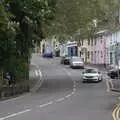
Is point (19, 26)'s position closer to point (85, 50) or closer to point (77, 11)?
point (77, 11)

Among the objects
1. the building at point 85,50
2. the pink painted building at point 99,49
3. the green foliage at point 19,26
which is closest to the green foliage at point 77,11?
the green foliage at point 19,26

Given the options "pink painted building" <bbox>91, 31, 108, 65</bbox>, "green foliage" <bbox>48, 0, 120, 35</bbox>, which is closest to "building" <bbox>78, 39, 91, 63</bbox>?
"pink painted building" <bbox>91, 31, 108, 65</bbox>

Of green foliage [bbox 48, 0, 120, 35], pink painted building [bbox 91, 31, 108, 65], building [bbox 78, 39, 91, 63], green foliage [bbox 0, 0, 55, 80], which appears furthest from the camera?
building [bbox 78, 39, 91, 63]

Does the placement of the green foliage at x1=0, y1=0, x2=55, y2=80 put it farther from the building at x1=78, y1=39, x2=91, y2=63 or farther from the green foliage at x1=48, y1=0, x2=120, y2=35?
the building at x1=78, y1=39, x2=91, y2=63

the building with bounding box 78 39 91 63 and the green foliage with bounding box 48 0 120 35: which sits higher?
the green foliage with bounding box 48 0 120 35

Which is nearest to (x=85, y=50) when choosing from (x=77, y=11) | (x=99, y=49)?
(x=99, y=49)

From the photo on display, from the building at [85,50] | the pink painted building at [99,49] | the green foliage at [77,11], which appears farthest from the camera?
the building at [85,50]

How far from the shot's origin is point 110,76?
187 feet

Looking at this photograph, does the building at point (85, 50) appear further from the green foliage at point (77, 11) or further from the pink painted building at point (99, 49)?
the green foliage at point (77, 11)

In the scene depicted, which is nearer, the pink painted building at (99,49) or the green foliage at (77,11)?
the green foliage at (77,11)

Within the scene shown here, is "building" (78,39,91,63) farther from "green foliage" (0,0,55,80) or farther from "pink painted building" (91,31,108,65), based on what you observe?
"green foliage" (0,0,55,80)

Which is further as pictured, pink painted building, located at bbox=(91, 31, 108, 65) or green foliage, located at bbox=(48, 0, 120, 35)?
pink painted building, located at bbox=(91, 31, 108, 65)

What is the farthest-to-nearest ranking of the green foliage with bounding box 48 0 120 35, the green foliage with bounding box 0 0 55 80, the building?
the building < the green foliage with bounding box 48 0 120 35 < the green foliage with bounding box 0 0 55 80

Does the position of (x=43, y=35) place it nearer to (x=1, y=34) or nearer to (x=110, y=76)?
(x=1, y=34)
